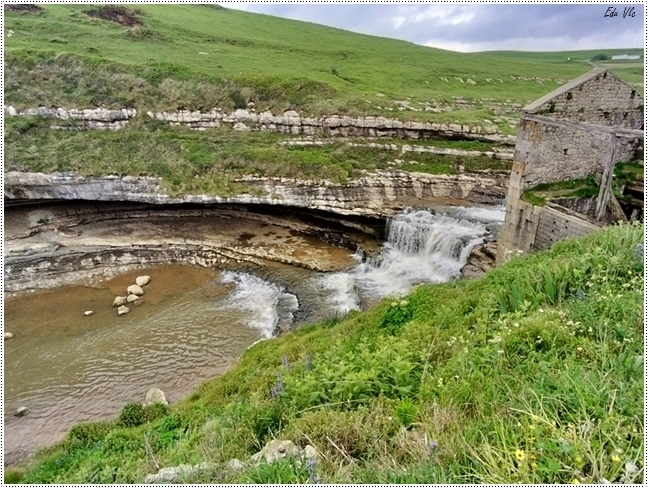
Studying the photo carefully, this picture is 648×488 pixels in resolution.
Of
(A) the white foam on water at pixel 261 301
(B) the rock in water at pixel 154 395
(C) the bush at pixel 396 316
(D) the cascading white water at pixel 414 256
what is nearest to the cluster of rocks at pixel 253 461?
(C) the bush at pixel 396 316

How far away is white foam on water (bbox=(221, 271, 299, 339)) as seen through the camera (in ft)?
60.0

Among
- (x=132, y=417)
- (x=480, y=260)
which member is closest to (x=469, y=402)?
(x=132, y=417)

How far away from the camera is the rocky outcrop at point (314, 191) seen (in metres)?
23.7

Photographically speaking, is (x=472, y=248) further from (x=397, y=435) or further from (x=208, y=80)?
(x=208, y=80)

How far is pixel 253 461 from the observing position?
177 inches

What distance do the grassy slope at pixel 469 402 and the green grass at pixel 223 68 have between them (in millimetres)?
25696

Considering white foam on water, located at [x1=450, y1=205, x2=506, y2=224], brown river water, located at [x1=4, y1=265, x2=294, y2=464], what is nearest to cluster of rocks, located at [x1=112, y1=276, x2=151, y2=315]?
brown river water, located at [x1=4, y1=265, x2=294, y2=464]

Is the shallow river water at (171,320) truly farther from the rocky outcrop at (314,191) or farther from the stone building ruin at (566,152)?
the stone building ruin at (566,152)

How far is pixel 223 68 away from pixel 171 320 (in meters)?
26.1

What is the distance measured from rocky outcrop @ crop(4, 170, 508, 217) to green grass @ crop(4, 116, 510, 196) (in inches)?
20.6

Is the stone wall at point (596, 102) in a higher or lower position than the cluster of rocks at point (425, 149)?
higher

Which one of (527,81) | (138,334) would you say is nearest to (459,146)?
(138,334)

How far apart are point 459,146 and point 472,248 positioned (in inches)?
484

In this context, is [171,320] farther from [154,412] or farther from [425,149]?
[425,149]
